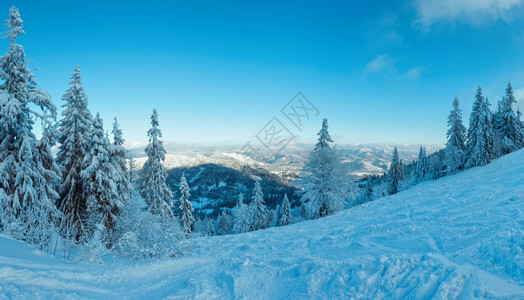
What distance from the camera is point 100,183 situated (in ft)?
47.1

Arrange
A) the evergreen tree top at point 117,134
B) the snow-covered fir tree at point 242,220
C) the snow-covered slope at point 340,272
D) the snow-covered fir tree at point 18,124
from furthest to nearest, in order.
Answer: the snow-covered fir tree at point 242,220 < the evergreen tree top at point 117,134 < the snow-covered fir tree at point 18,124 < the snow-covered slope at point 340,272

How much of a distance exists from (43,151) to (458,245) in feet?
57.3

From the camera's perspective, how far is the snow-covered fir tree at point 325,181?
21.1 meters

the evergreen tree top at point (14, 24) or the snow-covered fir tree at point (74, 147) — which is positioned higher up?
the evergreen tree top at point (14, 24)

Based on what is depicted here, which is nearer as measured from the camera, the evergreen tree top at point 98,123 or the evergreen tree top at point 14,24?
the evergreen tree top at point 14,24

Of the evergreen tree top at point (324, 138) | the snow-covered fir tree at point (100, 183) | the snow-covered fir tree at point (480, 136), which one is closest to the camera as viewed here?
the snow-covered fir tree at point (100, 183)

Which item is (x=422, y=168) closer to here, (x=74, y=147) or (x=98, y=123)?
(x=98, y=123)

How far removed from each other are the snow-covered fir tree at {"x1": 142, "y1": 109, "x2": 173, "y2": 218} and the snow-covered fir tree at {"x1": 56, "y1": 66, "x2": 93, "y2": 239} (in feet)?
22.0

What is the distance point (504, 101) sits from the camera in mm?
32219

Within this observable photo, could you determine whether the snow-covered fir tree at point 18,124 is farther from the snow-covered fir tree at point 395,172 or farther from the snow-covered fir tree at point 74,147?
the snow-covered fir tree at point 395,172

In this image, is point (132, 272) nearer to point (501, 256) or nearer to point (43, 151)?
point (501, 256)

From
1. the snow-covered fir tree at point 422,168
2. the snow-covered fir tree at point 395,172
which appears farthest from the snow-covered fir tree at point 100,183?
the snow-covered fir tree at point 422,168

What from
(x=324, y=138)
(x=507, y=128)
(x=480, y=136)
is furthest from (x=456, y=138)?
(x=324, y=138)

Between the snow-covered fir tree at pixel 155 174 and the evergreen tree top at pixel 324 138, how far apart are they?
16.2 m
